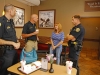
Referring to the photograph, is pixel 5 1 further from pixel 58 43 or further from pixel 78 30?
pixel 78 30

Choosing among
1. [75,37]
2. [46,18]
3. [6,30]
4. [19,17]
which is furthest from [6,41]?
[46,18]

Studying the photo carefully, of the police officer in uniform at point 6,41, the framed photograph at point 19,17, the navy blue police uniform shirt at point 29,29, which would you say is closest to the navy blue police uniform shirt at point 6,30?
the police officer in uniform at point 6,41

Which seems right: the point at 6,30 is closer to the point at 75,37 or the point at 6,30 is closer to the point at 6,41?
the point at 6,41

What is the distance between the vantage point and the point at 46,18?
545 cm

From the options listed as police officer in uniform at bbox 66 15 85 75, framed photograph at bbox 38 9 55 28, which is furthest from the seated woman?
framed photograph at bbox 38 9 55 28

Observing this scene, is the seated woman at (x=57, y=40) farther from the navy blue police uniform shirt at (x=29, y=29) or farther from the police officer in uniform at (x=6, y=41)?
the police officer in uniform at (x=6, y=41)

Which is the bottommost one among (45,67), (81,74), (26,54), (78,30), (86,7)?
(81,74)

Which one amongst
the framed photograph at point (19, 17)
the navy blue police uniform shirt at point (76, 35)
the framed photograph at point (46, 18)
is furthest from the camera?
the framed photograph at point (46, 18)

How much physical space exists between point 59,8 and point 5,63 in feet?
13.2

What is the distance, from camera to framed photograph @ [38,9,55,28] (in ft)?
17.5

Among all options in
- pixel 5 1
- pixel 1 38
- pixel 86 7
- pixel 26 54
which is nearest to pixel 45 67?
pixel 26 54

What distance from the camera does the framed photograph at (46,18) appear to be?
5.35 metres

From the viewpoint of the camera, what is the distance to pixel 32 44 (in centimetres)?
278

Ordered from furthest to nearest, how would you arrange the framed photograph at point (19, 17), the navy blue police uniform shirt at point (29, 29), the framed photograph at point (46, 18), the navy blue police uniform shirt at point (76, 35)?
the framed photograph at point (46, 18) → the framed photograph at point (19, 17) → the navy blue police uniform shirt at point (29, 29) → the navy blue police uniform shirt at point (76, 35)
